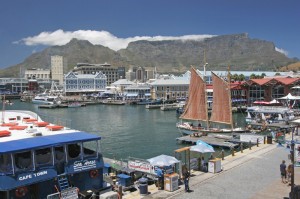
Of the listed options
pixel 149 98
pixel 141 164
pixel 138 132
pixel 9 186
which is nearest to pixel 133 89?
pixel 149 98

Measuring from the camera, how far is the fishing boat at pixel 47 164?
1412cm

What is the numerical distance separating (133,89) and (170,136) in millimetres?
95659

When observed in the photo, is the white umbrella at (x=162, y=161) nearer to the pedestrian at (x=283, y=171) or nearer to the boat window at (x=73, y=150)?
the boat window at (x=73, y=150)

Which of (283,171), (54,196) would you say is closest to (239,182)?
(283,171)

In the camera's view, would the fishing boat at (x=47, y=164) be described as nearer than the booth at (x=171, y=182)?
Yes

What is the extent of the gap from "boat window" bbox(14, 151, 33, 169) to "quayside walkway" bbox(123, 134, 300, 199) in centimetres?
613

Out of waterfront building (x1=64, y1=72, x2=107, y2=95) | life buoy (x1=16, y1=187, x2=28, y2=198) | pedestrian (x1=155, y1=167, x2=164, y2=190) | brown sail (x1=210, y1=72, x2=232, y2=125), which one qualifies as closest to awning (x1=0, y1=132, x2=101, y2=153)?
life buoy (x1=16, y1=187, x2=28, y2=198)

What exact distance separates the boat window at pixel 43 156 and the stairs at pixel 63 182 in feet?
2.90

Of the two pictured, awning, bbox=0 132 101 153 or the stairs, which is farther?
the stairs

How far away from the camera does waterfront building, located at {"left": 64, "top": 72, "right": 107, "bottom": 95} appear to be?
556 ft

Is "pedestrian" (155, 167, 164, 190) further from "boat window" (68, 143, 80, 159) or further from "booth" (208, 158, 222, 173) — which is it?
"boat window" (68, 143, 80, 159)

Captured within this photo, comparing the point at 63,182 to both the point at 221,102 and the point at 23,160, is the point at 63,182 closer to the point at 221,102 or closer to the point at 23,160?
the point at 23,160

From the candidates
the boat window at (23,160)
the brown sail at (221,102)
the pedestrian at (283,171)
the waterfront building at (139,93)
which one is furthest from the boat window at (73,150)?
the waterfront building at (139,93)

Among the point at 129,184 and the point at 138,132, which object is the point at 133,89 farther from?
the point at 129,184
